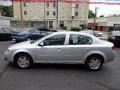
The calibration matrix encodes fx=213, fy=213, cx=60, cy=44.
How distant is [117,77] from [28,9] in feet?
199

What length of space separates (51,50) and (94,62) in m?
1.73

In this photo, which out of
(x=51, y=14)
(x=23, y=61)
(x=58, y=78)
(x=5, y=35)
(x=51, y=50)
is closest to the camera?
(x=58, y=78)

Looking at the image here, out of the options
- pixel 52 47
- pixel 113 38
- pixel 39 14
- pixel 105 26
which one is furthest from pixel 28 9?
pixel 52 47

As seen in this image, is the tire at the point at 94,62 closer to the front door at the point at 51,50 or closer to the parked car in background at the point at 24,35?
the front door at the point at 51,50

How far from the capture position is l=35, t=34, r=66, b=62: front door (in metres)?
8.04

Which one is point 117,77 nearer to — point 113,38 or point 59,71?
point 59,71

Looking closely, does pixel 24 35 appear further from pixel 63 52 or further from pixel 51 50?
pixel 63 52

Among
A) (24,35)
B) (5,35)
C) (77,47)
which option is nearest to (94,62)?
(77,47)

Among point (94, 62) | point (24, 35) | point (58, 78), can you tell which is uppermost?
point (24, 35)

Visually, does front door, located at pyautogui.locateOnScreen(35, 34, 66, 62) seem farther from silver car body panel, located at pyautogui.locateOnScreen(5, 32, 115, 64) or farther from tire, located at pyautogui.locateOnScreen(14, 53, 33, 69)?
tire, located at pyautogui.locateOnScreen(14, 53, 33, 69)

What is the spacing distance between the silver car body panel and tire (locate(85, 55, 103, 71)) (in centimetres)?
16

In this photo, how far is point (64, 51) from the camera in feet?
26.5

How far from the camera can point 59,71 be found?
25.9ft

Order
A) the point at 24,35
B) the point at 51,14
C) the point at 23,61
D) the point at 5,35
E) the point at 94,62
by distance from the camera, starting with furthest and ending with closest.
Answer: the point at 51,14 < the point at 5,35 < the point at 24,35 < the point at 94,62 < the point at 23,61
